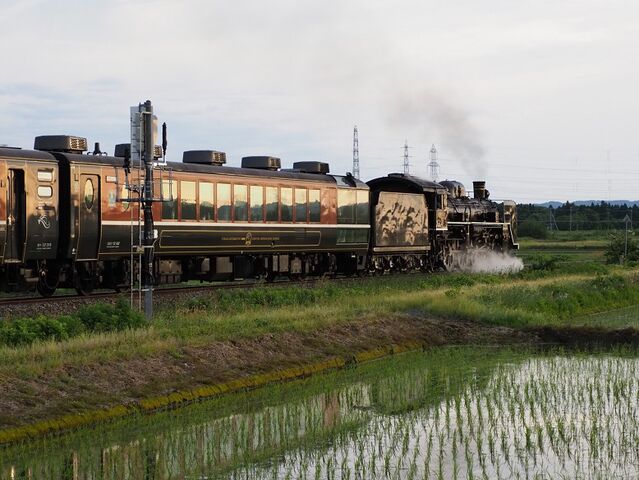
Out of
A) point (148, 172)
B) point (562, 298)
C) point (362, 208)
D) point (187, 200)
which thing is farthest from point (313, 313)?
point (362, 208)

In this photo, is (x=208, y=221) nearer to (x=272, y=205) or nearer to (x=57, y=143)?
(x=272, y=205)

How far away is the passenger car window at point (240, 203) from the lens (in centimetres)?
3453

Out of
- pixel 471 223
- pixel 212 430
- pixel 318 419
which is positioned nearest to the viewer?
pixel 212 430

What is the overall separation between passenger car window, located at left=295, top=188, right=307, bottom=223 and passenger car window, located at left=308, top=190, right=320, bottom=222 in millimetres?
389

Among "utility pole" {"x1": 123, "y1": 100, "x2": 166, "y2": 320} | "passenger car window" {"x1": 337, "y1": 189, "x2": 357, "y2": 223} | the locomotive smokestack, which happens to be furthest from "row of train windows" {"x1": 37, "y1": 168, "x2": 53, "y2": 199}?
the locomotive smokestack

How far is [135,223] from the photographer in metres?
30.2

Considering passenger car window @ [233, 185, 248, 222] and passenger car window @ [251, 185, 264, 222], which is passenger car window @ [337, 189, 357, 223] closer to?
passenger car window @ [251, 185, 264, 222]

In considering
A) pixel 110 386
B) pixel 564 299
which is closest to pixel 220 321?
pixel 110 386

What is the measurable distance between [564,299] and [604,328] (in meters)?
5.85

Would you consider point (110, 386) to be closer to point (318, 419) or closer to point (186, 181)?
point (318, 419)

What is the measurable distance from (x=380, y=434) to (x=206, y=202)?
19.0 meters

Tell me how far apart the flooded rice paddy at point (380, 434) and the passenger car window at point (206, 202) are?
1318 centimetres

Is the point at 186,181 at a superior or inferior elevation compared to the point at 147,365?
superior

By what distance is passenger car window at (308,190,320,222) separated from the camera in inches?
1521
